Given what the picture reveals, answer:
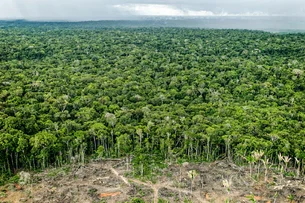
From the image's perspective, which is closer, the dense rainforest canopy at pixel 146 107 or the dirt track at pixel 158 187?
the dirt track at pixel 158 187

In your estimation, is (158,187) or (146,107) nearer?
(158,187)

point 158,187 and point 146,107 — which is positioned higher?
point 146,107

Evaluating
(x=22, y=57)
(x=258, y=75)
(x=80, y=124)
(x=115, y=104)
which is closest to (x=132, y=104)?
(x=115, y=104)

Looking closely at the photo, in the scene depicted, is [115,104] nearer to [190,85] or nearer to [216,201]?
[190,85]

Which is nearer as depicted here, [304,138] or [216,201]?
[216,201]

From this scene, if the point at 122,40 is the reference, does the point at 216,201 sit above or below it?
below
